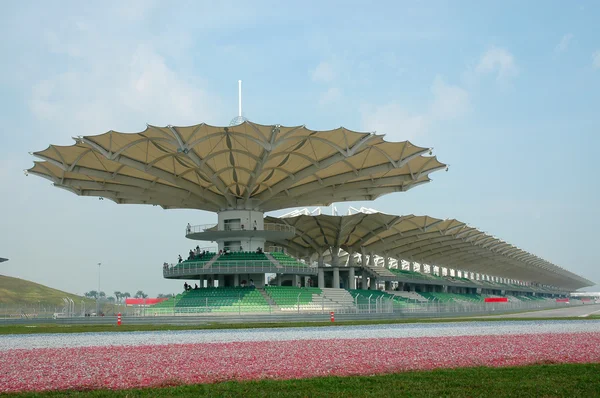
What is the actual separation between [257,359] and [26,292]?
13653 cm

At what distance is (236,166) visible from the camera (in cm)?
5038

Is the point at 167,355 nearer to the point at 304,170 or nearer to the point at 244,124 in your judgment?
the point at 244,124

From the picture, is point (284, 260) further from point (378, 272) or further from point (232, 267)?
point (378, 272)

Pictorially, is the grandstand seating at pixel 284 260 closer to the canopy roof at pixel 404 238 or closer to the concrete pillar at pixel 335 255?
the canopy roof at pixel 404 238

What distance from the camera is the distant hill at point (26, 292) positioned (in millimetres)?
126531

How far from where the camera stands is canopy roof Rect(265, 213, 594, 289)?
245ft

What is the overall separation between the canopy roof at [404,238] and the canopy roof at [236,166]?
1225 cm

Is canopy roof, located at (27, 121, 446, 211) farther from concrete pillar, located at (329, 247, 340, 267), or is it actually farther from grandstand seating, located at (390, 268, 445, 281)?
grandstand seating, located at (390, 268, 445, 281)

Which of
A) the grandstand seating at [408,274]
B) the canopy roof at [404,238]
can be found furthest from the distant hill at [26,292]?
the canopy roof at [404,238]

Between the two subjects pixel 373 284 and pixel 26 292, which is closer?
pixel 373 284

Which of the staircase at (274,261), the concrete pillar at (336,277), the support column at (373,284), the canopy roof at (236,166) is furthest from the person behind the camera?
the support column at (373,284)

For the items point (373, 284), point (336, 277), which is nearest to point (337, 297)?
point (336, 277)

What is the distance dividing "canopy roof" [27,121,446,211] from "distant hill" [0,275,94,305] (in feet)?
253

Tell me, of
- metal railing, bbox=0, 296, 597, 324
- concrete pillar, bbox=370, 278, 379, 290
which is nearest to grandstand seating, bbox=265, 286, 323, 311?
metal railing, bbox=0, 296, 597, 324
